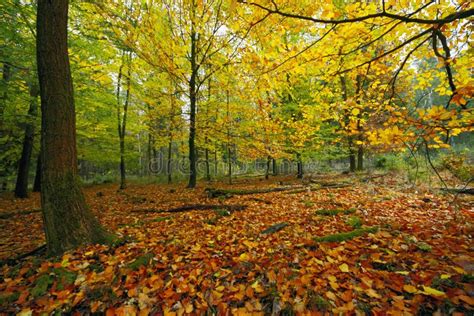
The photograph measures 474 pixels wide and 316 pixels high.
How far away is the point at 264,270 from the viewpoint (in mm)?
2848

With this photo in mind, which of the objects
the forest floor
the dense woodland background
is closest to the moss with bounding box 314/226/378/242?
the forest floor

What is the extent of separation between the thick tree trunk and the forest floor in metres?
0.47

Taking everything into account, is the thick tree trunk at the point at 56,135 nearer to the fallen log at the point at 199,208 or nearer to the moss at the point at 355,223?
the fallen log at the point at 199,208

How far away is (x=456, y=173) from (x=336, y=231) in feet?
31.4

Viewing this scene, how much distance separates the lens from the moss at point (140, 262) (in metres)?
3.05

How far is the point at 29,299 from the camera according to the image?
97.0 inches

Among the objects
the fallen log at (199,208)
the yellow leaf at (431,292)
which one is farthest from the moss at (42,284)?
the yellow leaf at (431,292)

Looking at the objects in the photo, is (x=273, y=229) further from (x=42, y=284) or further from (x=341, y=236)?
(x=42, y=284)

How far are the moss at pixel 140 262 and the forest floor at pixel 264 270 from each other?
0.01m

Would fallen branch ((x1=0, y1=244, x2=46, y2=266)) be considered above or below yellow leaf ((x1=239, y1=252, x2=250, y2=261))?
below

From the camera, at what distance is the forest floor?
86.4 inches

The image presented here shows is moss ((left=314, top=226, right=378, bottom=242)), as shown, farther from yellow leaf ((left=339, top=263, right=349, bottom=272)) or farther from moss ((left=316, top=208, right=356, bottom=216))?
moss ((left=316, top=208, right=356, bottom=216))

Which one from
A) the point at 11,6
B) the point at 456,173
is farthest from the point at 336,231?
the point at 11,6

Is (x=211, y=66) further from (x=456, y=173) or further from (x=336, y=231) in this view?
(x=456, y=173)
